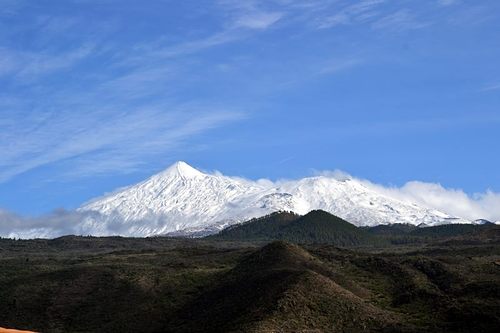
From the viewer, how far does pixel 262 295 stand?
104 m

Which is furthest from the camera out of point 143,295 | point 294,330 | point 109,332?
point 143,295

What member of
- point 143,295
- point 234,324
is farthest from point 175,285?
point 234,324

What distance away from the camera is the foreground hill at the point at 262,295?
94750mm

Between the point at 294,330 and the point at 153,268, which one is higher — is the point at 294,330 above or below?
below

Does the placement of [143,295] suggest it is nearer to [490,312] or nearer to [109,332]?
[109,332]

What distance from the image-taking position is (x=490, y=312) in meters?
92.9

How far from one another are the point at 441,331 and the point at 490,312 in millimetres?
7706

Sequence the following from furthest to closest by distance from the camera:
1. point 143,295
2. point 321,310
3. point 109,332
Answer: point 143,295 → point 109,332 → point 321,310

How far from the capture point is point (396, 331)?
89.6 metres

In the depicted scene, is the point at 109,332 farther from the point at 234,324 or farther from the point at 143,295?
the point at 234,324

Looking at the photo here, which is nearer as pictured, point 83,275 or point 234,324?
point 234,324

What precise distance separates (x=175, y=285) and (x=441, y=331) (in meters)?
50.9

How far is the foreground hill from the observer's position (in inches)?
3730

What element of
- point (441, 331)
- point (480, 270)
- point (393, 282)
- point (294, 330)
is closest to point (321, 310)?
point (294, 330)
